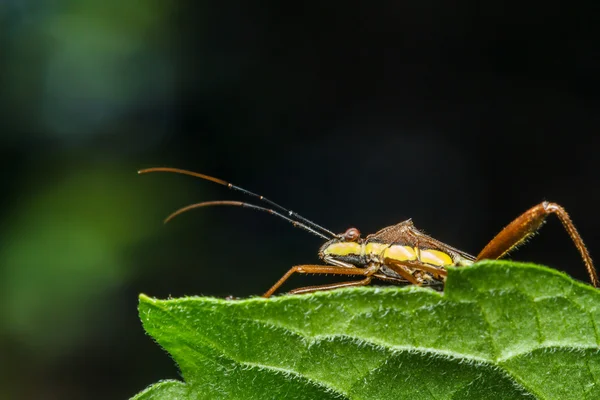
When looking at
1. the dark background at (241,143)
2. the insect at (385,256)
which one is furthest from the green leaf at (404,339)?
the dark background at (241,143)

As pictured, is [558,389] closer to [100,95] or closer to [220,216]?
[220,216]

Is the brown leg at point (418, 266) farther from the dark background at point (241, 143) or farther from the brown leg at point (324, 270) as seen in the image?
the dark background at point (241, 143)

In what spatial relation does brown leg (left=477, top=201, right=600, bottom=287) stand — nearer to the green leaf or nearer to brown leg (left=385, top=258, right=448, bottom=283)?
brown leg (left=385, top=258, right=448, bottom=283)

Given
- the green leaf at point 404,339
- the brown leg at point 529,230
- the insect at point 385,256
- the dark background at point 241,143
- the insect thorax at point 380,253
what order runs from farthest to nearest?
the dark background at point 241,143
the insect thorax at point 380,253
the insect at point 385,256
the brown leg at point 529,230
the green leaf at point 404,339

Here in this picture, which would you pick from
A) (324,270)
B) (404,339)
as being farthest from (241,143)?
(404,339)

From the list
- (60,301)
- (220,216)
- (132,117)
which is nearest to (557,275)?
(60,301)

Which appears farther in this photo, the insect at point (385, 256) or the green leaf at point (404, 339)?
the insect at point (385, 256)

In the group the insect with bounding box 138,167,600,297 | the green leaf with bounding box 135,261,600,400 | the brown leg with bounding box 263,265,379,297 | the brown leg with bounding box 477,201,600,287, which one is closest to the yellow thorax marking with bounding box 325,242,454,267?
the insect with bounding box 138,167,600,297

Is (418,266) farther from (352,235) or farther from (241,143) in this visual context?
(241,143)
